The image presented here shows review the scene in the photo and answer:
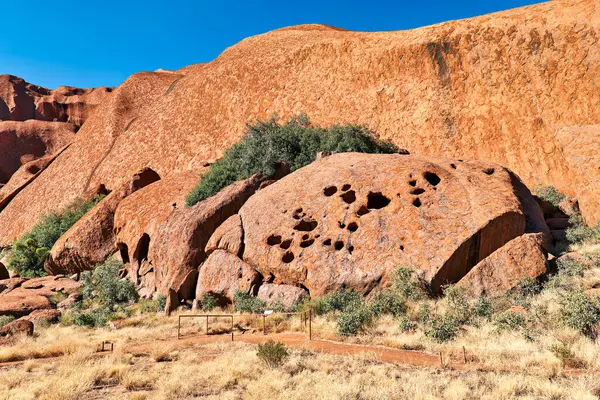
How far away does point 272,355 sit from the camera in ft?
25.5

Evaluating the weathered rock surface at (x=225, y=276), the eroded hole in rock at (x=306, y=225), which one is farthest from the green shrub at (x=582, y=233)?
the weathered rock surface at (x=225, y=276)

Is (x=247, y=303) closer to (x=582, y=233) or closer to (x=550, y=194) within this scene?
(x=582, y=233)

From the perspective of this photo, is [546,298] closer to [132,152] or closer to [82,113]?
[132,152]

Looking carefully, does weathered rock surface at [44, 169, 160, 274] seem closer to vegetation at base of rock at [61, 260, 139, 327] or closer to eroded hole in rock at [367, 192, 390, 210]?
vegetation at base of rock at [61, 260, 139, 327]

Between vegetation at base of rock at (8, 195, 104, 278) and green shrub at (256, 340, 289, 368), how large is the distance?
69.7 feet

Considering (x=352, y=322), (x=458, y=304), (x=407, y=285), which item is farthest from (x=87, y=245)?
(x=458, y=304)

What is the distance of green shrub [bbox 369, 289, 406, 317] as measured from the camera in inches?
423

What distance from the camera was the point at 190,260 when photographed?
15.5 metres

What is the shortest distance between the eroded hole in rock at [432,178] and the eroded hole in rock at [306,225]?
3872mm

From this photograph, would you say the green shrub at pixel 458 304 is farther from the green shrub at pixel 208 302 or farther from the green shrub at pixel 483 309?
the green shrub at pixel 208 302

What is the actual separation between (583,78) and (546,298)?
18175 mm

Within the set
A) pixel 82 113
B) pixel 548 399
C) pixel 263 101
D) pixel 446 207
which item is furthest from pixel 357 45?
pixel 82 113

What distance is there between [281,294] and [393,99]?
1997cm

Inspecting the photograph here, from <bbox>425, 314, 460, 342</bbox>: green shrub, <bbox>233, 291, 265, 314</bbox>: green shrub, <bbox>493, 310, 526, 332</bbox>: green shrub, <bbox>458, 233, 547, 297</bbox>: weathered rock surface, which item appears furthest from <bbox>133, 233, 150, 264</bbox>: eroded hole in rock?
<bbox>493, 310, 526, 332</bbox>: green shrub
